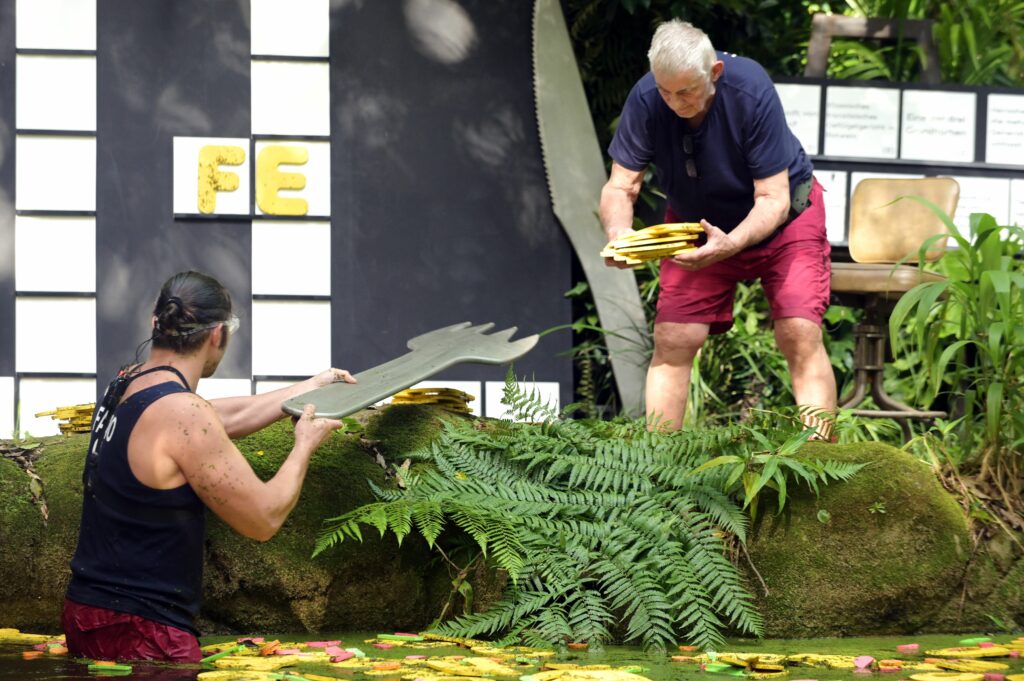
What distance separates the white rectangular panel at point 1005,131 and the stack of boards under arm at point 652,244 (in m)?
3.11

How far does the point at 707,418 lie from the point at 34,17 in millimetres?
3731

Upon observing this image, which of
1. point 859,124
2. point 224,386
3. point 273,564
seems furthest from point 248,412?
point 859,124

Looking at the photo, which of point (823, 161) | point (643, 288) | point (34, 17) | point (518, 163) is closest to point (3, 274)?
point (34, 17)

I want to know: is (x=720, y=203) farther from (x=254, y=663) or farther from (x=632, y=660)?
(x=254, y=663)

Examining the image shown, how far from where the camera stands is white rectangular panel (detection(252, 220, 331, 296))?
582 centimetres

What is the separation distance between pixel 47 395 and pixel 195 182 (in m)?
1.23

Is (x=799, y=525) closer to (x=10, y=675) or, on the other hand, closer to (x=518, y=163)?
(x=10, y=675)

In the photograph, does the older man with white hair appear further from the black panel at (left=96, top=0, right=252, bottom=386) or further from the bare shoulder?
the black panel at (left=96, top=0, right=252, bottom=386)

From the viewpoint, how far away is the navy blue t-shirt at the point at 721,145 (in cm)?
394

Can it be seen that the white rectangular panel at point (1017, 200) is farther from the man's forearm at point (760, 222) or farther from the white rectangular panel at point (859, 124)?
the man's forearm at point (760, 222)

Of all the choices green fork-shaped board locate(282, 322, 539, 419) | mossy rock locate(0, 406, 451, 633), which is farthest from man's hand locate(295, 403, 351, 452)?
mossy rock locate(0, 406, 451, 633)

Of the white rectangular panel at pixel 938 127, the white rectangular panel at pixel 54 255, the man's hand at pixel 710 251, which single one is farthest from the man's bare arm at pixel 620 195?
the white rectangular panel at pixel 54 255

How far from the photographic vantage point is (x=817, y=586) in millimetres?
3326

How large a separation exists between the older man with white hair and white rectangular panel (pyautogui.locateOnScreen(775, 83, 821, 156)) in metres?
1.99
